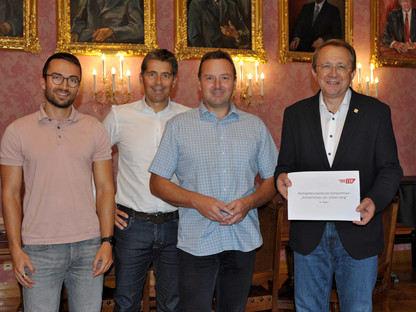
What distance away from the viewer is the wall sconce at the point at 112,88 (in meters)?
4.46

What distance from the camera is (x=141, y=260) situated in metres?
2.50

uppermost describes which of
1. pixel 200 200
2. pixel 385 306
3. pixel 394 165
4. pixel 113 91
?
pixel 113 91

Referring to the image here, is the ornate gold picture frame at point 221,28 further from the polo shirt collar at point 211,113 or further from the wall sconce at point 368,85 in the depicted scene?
the polo shirt collar at point 211,113

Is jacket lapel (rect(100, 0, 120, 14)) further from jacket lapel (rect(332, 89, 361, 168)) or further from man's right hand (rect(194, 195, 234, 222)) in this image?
jacket lapel (rect(332, 89, 361, 168))

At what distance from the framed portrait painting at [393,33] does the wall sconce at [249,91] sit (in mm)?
1555

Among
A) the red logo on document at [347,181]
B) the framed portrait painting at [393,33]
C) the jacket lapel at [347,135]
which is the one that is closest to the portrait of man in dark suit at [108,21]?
the framed portrait painting at [393,33]

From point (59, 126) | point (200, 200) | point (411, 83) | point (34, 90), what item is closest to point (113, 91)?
point (34, 90)

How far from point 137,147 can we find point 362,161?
1.27 meters

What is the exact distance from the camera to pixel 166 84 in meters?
2.64

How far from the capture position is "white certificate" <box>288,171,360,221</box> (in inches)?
75.2

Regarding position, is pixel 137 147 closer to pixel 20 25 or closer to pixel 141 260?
pixel 141 260

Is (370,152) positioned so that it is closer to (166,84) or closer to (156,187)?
(156,187)

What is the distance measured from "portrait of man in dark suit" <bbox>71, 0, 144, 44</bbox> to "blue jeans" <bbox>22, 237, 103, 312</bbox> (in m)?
2.86

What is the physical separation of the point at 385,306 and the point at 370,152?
1728 mm
